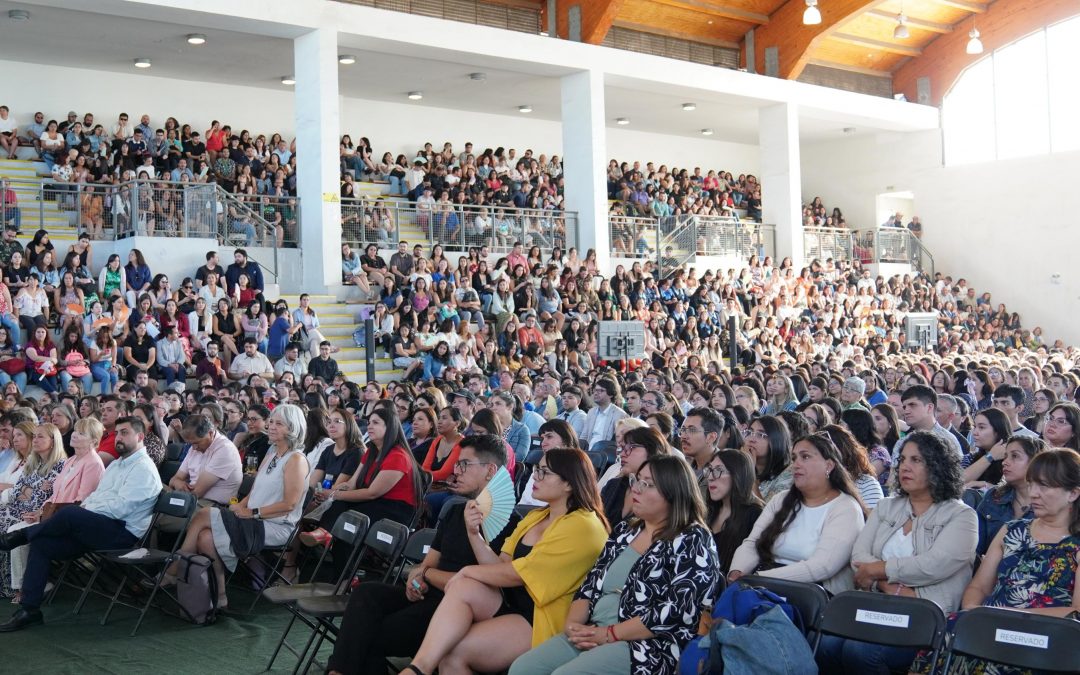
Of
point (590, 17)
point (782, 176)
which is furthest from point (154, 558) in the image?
point (782, 176)

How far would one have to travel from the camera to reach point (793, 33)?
24.3 m

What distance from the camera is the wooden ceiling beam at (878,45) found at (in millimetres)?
26062

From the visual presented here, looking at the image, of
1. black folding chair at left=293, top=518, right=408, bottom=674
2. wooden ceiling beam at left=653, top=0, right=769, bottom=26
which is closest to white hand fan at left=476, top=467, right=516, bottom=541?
black folding chair at left=293, top=518, right=408, bottom=674

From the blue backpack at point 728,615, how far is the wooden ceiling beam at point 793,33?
21184 mm

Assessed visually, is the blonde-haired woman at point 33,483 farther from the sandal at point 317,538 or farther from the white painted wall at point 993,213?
the white painted wall at point 993,213

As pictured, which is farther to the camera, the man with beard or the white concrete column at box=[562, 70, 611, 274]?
the white concrete column at box=[562, 70, 611, 274]

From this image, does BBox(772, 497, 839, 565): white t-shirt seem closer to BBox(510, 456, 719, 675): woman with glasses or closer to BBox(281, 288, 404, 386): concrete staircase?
BBox(510, 456, 719, 675): woman with glasses

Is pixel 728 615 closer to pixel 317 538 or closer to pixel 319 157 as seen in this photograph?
pixel 317 538

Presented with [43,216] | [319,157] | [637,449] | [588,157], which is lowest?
[637,449]

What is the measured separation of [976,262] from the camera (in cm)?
2820

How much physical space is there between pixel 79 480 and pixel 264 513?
56.8 inches

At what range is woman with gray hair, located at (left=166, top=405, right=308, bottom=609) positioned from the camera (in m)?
6.66

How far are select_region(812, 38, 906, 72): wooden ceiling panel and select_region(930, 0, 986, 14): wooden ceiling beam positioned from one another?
6.24ft

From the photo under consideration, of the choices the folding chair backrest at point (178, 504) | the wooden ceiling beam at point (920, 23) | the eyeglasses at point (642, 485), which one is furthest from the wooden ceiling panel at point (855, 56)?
the eyeglasses at point (642, 485)
